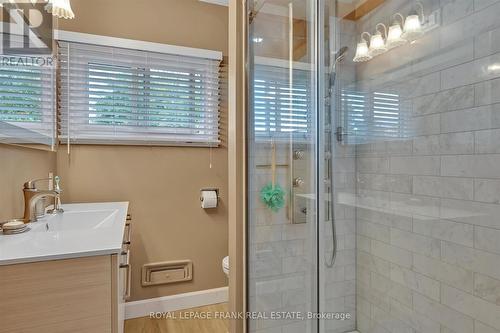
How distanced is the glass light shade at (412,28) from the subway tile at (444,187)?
2.38 ft

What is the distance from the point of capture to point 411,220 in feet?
4.93

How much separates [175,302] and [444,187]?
1.98 m

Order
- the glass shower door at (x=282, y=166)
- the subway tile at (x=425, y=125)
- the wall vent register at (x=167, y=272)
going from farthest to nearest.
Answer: the wall vent register at (x=167, y=272), the glass shower door at (x=282, y=166), the subway tile at (x=425, y=125)

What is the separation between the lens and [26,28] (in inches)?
55.9

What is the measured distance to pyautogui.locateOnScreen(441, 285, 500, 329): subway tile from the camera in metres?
1.14

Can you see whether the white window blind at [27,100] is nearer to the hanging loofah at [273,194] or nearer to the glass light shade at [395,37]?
the hanging loofah at [273,194]

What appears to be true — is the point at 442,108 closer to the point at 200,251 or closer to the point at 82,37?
the point at 200,251

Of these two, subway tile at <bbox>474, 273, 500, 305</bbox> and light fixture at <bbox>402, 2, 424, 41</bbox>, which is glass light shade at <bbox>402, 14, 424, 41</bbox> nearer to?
light fixture at <bbox>402, 2, 424, 41</bbox>

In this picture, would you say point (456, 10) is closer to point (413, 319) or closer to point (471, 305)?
point (471, 305)

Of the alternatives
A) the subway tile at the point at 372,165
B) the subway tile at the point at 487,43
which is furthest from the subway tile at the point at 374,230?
the subway tile at the point at 487,43

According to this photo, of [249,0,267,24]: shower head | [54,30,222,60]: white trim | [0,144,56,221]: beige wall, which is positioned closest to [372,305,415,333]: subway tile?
[249,0,267,24]: shower head

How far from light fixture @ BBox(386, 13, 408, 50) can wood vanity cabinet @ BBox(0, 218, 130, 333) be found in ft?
5.54

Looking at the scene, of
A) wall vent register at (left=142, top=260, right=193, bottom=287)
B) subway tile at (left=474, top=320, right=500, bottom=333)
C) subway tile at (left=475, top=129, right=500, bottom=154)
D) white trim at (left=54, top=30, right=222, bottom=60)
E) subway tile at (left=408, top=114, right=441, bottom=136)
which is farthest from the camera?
wall vent register at (left=142, top=260, right=193, bottom=287)

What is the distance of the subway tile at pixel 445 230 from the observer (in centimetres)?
121
